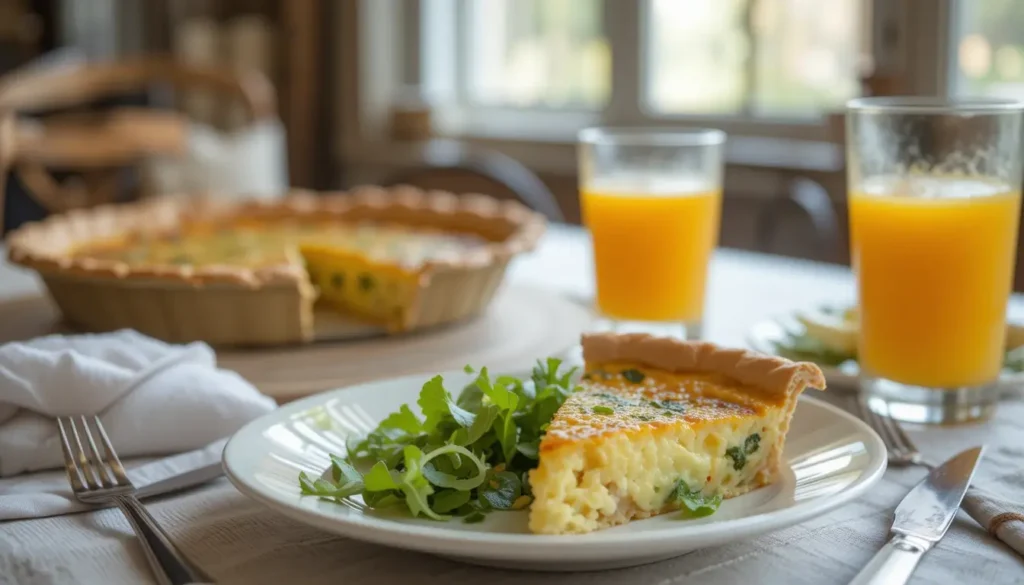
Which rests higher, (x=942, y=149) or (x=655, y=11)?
(x=655, y=11)

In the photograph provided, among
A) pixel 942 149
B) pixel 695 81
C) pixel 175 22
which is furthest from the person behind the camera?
pixel 175 22

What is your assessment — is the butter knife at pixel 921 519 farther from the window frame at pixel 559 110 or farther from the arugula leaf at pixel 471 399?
the window frame at pixel 559 110

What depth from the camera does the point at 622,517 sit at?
0.89 meters

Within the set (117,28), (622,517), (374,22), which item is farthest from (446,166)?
(117,28)

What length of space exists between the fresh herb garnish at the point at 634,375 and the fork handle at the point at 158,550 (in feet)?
1.48

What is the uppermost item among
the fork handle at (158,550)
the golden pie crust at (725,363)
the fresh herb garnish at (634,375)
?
the golden pie crust at (725,363)

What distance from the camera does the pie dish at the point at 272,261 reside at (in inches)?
64.4

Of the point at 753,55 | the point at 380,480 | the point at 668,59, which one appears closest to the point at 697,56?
the point at 668,59

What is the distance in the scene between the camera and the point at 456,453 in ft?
2.94

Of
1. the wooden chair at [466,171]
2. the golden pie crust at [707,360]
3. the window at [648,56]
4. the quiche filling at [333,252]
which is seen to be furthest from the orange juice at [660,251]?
the window at [648,56]

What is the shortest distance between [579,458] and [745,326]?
0.94 m

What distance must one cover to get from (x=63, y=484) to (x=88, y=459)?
36mm

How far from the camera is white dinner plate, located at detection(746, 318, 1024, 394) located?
1303mm

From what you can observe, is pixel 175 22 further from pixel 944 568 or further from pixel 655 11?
pixel 944 568
